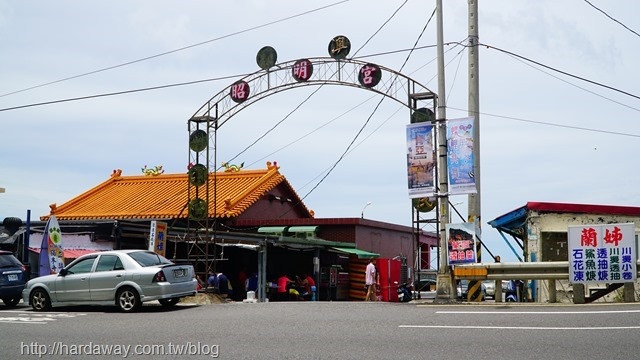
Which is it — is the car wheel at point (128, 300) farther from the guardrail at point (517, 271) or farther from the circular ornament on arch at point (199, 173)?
the guardrail at point (517, 271)

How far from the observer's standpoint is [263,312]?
16172 millimetres

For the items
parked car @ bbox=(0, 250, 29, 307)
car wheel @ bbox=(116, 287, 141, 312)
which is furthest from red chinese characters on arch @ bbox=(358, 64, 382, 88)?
parked car @ bbox=(0, 250, 29, 307)

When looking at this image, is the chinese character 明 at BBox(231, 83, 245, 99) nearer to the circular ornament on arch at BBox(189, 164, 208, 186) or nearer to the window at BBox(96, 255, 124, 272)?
the circular ornament on arch at BBox(189, 164, 208, 186)

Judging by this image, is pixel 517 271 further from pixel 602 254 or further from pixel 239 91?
pixel 239 91

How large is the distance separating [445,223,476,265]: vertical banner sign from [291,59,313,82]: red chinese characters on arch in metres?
7.51

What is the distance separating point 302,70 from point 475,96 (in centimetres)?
568

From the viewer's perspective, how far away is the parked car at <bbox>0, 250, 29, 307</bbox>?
20.2 metres

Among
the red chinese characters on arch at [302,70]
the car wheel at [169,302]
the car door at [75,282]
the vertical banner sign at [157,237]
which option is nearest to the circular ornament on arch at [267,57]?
the red chinese characters on arch at [302,70]

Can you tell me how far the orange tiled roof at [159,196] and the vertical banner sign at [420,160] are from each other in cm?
1596

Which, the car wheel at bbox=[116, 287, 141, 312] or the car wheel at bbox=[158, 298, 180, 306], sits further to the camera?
the car wheel at bbox=[158, 298, 180, 306]

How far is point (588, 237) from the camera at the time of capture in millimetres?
16281

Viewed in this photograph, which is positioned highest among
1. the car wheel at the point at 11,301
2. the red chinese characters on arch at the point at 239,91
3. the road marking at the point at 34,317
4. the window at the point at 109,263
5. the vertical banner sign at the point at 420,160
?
the red chinese characters on arch at the point at 239,91

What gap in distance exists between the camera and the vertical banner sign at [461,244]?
17.8 meters

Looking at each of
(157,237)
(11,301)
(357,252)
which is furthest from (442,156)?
(357,252)
